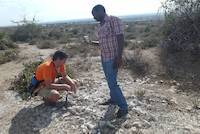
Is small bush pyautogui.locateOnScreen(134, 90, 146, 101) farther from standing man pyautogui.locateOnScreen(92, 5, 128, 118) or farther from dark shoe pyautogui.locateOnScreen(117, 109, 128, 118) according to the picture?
standing man pyautogui.locateOnScreen(92, 5, 128, 118)

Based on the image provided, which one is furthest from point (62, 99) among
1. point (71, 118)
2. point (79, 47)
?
point (79, 47)

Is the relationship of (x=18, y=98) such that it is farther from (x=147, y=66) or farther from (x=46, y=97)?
(x=147, y=66)

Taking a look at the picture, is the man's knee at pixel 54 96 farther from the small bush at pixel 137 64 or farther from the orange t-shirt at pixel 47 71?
the small bush at pixel 137 64

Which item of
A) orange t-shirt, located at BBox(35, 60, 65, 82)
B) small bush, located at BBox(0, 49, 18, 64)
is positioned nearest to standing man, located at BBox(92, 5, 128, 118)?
orange t-shirt, located at BBox(35, 60, 65, 82)

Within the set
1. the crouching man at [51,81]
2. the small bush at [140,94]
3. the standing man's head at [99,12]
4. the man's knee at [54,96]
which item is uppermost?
the standing man's head at [99,12]

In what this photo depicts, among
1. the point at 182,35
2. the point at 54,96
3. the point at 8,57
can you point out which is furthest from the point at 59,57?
the point at 8,57

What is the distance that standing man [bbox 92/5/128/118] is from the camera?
5.54m

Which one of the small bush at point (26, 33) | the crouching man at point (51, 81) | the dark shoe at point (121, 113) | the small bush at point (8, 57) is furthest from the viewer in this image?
the small bush at point (26, 33)

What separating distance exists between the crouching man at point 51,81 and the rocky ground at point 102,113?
255 millimetres

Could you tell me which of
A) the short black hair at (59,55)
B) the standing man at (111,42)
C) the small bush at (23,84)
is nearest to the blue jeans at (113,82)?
the standing man at (111,42)

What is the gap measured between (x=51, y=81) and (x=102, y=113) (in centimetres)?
104

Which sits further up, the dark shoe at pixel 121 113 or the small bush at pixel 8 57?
the dark shoe at pixel 121 113

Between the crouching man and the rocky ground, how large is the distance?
0.84ft

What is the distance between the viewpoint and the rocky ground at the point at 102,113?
5641 mm
